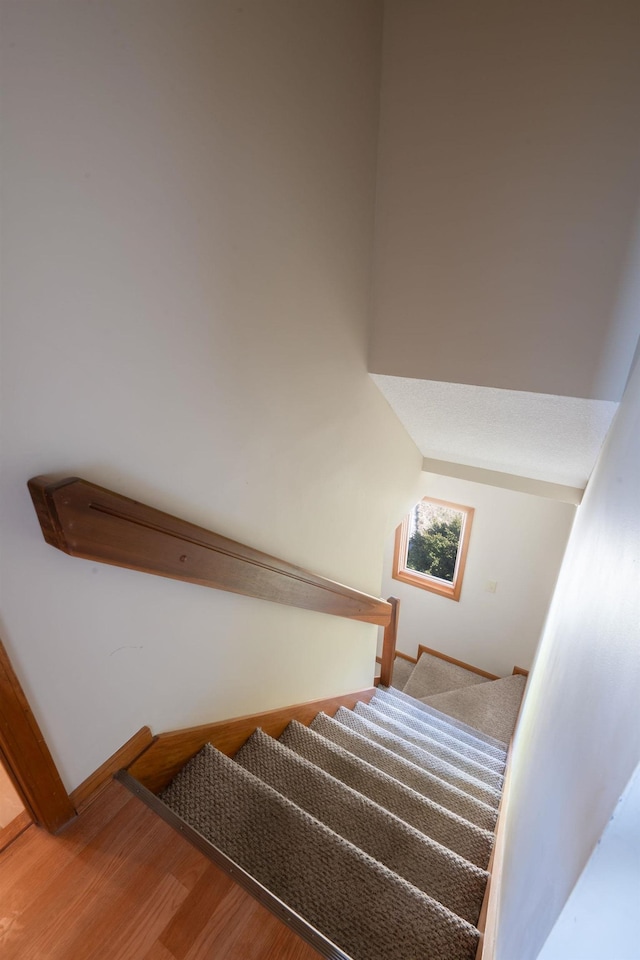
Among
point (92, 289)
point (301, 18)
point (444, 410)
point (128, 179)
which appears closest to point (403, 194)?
point (301, 18)

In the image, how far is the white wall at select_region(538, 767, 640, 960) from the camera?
415 millimetres

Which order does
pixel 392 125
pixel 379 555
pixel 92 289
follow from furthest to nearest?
pixel 379 555 → pixel 392 125 → pixel 92 289

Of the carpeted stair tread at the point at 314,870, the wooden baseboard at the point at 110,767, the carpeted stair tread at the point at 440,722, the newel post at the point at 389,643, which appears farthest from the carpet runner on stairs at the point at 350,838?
the carpeted stair tread at the point at 440,722

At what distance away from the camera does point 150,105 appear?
0.79 meters

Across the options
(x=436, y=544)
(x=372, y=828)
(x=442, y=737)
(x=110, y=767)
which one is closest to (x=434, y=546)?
(x=436, y=544)

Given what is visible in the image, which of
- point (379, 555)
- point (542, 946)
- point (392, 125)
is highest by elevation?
point (392, 125)

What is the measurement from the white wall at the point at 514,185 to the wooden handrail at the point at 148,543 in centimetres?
94

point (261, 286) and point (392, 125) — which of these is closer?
point (261, 286)

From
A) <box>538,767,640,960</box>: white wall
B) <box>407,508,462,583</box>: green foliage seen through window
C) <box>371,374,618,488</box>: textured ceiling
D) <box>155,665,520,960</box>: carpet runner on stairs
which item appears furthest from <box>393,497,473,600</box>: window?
<box>538,767,640,960</box>: white wall

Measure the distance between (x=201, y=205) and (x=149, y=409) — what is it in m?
0.45

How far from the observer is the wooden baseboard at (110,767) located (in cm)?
102

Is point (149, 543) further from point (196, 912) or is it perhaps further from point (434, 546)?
point (434, 546)

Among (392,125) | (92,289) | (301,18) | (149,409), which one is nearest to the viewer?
(92,289)

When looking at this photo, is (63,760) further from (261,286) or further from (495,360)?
(495,360)
